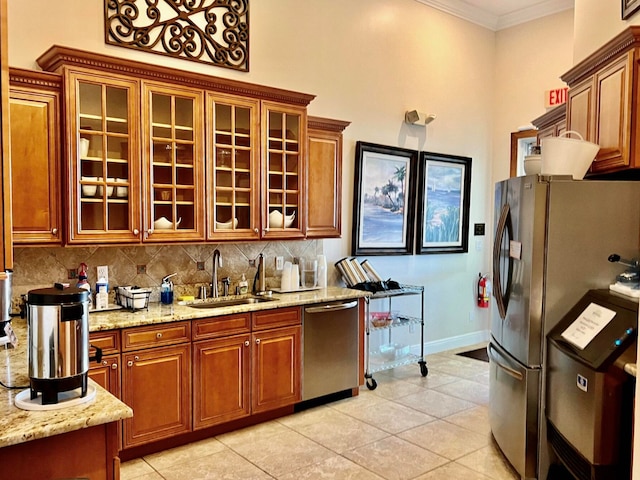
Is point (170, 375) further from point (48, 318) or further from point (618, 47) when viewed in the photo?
point (618, 47)

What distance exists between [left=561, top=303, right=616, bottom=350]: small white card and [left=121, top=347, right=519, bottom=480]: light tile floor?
95 centimetres

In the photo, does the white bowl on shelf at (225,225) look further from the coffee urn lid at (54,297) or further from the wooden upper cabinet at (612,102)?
the wooden upper cabinet at (612,102)

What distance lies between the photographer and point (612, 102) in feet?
10.0

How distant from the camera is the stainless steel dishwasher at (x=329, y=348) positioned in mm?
3873

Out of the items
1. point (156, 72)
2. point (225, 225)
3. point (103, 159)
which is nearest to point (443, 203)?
point (225, 225)

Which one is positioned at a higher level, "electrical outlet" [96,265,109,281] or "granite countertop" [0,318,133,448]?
"electrical outlet" [96,265,109,281]

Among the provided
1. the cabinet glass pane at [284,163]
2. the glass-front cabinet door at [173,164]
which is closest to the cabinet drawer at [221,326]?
the glass-front cabinet door at [173,164]

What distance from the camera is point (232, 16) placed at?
3.97m

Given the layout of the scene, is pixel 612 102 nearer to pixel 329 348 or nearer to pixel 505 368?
pixel 505 368

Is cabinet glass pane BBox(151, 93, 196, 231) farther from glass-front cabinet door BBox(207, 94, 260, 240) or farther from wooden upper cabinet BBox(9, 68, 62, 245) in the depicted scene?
wooden upper cabinet BBox(9, 68, 62, 245)

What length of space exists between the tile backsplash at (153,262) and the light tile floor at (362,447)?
3.70 feet

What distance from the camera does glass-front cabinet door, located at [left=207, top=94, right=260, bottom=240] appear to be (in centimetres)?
357

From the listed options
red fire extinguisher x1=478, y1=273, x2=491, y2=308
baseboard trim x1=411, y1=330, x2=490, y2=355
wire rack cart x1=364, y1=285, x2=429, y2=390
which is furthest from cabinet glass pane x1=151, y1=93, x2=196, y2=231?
red fire extinguisher x1=478, y1=273, x2=491, y2=308

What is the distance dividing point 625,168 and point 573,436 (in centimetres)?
155
